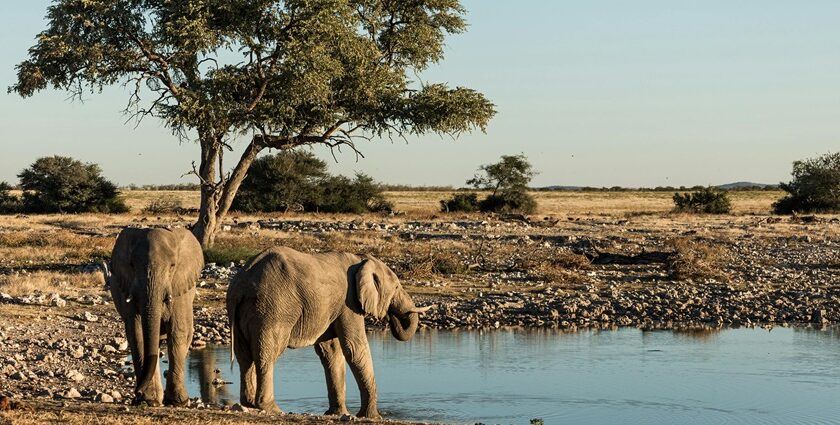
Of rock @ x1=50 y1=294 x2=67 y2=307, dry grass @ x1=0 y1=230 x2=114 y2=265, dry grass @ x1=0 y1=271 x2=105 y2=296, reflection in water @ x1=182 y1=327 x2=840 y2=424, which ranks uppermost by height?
dry grass @ x1=0 y1=230 x2=114 y2=265

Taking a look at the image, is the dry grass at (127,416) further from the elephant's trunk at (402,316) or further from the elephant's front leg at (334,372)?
the elephant's trunk at (402,316)

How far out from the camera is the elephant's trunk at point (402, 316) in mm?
13898

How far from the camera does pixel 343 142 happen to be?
116 feet

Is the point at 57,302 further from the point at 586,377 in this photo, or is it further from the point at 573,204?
the point at 573,204

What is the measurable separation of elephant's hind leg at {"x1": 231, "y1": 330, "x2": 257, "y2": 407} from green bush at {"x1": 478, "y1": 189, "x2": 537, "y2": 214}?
52.5m

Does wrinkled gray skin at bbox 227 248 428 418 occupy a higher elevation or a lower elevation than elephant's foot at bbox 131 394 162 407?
higher

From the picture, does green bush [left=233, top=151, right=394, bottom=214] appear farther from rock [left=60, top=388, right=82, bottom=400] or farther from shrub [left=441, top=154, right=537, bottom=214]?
rock [left=60, top=388, right=82, bottom=400]

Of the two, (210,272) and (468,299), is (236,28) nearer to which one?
(210,272)

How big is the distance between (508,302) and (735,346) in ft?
16.5

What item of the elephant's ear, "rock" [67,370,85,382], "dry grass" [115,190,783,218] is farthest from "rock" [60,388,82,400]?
"dry grass" [115,190,783,218]

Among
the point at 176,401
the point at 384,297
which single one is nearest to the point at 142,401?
the point at 176,401

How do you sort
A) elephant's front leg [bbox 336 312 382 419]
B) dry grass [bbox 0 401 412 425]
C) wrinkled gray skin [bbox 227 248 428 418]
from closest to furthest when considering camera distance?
dry grass [bbox 0 401 412 425]
wrinkled gray skin [bbox 227 248 428 418]
elephant's front leg [bbox 336 312 382 419]

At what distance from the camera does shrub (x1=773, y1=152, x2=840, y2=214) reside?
67750 mm

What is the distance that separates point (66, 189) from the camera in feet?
201
